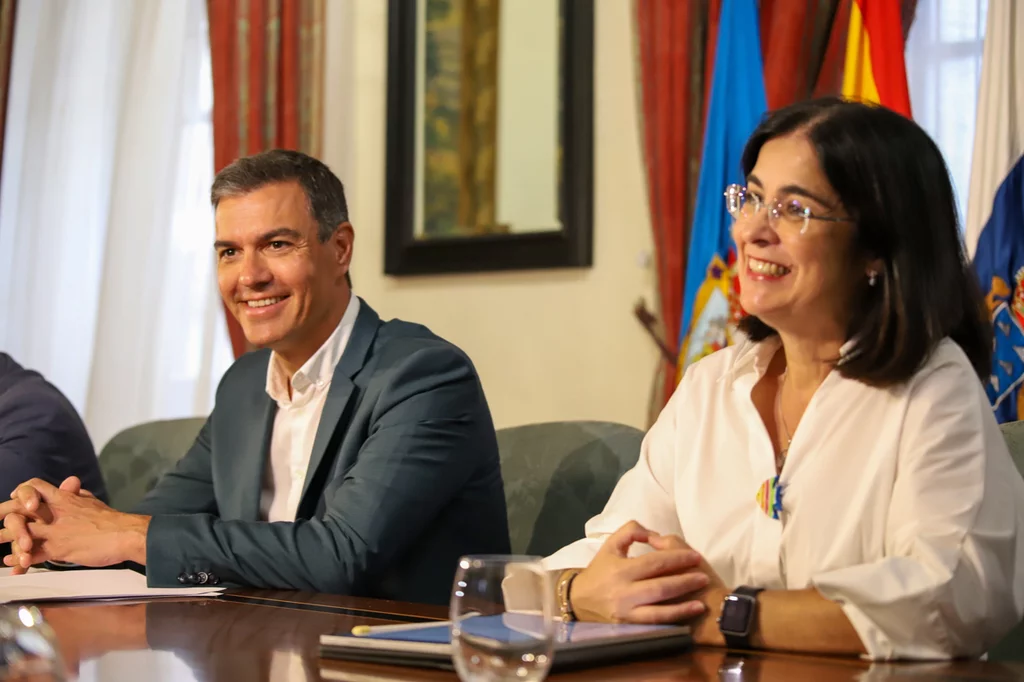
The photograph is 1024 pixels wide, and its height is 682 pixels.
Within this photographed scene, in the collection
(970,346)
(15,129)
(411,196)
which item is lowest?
(970,346)

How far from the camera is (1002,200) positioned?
288 cm

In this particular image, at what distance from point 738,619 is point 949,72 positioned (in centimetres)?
229

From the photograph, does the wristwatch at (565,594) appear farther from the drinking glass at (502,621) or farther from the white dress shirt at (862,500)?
the drinking glass at (502,621)

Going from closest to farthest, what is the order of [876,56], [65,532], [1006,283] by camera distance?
[65,532]
[1006,283]
[876,56]

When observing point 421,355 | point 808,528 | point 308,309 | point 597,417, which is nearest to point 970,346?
point 808,528

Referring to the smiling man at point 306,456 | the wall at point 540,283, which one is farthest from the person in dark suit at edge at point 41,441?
the wall at point 540,283

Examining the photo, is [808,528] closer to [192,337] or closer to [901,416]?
[901,416]

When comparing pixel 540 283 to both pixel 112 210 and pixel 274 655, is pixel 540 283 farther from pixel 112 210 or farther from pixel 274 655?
pixel 274 655

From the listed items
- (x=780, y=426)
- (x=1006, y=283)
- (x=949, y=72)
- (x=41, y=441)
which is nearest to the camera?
(x=780, y=426)

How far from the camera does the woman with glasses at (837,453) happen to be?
1.46 m

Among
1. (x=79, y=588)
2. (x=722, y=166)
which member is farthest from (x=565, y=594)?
(x=722, y=166)

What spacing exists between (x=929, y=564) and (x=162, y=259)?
388 cm

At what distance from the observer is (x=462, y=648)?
921 millimetres

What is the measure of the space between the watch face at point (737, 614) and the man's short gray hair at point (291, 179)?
135 cm
